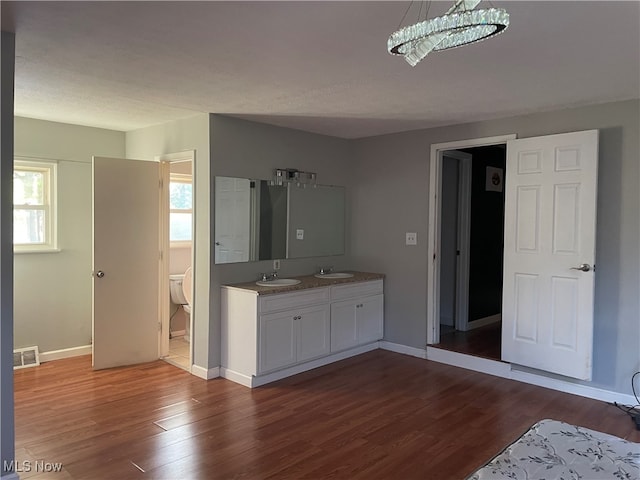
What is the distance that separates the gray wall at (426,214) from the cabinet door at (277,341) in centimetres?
140

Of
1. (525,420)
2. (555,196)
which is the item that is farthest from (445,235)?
(525,420)

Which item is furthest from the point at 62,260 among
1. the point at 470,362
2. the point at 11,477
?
the point at 470,362

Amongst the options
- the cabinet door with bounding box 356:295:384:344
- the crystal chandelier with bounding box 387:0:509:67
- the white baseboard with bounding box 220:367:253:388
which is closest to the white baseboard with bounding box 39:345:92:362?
the white baseboard with bounding box 220:367:253:388

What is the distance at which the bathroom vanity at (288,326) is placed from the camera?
395 cm

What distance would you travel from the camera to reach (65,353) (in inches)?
188

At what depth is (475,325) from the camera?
230 inches

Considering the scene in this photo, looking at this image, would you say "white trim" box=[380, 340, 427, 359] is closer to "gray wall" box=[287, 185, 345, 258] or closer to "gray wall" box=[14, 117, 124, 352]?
"gray wall" box=[287, 185, 345, 258]

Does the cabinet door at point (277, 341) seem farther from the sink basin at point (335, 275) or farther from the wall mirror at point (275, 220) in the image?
the sink basin at point (335, 275)

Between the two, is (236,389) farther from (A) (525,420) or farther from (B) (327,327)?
(A) (525,420)

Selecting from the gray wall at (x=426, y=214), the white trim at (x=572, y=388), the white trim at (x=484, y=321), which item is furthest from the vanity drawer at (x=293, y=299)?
the white trim at (x=484, y=321)

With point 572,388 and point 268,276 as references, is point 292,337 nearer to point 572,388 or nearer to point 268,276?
point 268,276

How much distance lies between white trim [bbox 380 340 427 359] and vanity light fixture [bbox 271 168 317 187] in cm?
192

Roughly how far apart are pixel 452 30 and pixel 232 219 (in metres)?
3.08

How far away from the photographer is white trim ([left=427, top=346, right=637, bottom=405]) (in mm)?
3695
